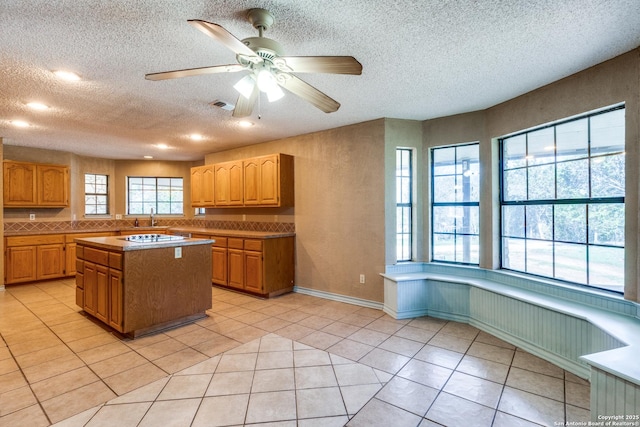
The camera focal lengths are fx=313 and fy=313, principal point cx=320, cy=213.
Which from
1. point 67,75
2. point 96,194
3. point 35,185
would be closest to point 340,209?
point 67,75

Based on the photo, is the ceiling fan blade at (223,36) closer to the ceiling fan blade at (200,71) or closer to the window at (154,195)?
the ceiling fan blade at (200,71)

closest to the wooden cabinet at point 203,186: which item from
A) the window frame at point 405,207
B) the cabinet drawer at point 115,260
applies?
the cabinet drawer at point 115,260

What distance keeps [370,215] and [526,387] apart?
7.68 feet

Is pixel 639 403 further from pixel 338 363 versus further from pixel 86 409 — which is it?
pixel 86 409

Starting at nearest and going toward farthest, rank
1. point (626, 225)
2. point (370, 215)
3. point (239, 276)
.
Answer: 1. point (626, 225)
2. point (370, 215)
3. point (239, 276)

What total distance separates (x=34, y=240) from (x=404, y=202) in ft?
20.4

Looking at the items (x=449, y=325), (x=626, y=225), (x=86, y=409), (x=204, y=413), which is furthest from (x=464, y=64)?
(x=86, y=409)

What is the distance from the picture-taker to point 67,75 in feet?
8.79

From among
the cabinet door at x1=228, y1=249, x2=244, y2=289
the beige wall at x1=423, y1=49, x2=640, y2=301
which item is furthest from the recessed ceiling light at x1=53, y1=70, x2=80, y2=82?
the beige wall at x1=423, y1=49, x2=640, y2=301

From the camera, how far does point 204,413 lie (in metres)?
1.95

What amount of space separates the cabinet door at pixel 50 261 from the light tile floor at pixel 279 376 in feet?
7.39

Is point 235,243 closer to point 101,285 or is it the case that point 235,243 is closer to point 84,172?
point 101,285

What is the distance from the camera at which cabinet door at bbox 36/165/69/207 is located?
222 inches

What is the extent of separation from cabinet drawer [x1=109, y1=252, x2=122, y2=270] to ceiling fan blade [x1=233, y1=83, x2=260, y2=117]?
1.88 meters
